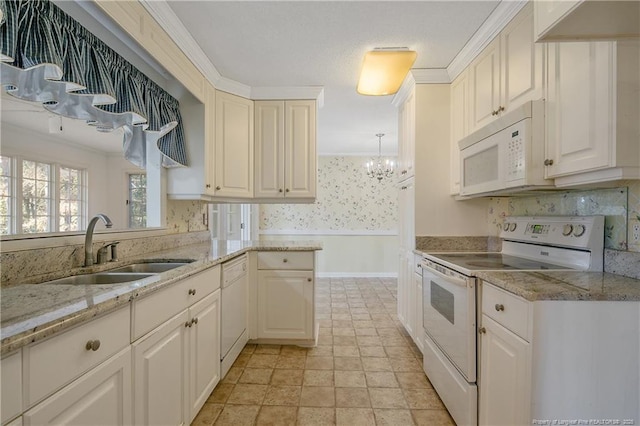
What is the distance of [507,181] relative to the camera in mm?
1636

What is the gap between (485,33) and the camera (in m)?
1.90

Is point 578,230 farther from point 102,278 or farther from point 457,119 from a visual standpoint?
point 102,278

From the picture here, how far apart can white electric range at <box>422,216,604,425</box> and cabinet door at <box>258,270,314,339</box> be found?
0.99 meters

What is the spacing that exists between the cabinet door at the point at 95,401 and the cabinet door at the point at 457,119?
2320 mm

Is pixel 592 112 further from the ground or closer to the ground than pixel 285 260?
further from the ground

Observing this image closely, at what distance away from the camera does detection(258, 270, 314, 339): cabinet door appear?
2.56 metres

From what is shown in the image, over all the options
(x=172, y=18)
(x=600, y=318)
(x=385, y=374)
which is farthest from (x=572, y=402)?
(x=172, y=18)

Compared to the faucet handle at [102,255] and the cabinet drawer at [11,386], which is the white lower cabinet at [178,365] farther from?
the faucet handle at [102,255]

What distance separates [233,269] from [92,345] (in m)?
1.31

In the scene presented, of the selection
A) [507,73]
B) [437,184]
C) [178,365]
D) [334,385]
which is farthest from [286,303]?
[507,73]

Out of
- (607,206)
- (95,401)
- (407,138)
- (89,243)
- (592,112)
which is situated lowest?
(95,401)

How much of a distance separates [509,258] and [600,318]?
927 mm

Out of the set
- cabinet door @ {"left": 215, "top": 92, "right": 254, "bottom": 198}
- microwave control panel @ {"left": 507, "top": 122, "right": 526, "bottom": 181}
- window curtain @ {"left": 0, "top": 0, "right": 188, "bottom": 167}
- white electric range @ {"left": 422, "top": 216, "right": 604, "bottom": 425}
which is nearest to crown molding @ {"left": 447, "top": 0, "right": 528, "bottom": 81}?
microwave control panel @ {"left": 507, "top": 122, "right": 526, "bottom": 181}

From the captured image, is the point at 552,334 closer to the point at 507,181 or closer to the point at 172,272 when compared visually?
the point at 507,181
